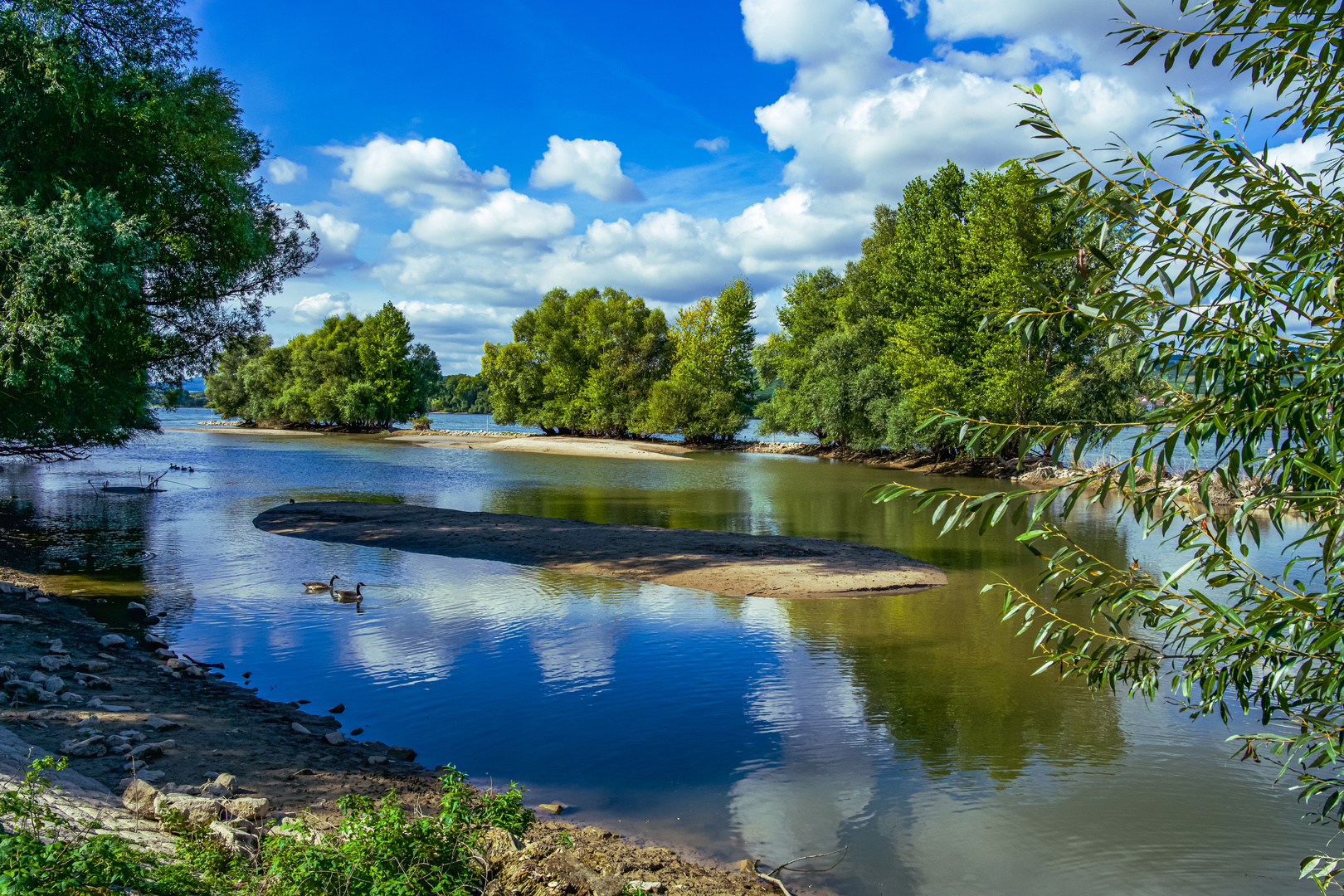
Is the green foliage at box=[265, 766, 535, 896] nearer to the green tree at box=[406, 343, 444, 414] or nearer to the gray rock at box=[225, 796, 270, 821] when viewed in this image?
the gray rock at box=[225, 796, 270, 821]

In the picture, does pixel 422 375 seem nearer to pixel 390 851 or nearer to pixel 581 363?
pixel 581 363

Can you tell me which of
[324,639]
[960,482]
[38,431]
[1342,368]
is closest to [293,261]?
[38,431]

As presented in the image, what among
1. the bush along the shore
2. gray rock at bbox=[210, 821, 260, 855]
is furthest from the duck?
gray rock at bbox=[210, 821, 260, 855]

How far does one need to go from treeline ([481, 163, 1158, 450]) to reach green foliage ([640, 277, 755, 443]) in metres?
0.17

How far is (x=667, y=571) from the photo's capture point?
19.6 m

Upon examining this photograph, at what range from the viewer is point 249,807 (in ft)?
20.8

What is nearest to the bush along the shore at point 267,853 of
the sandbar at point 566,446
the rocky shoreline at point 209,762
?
the rocky shoreline at point 209,762

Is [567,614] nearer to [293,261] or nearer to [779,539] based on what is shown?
[779,539]

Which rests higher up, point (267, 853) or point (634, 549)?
point (267, 853)

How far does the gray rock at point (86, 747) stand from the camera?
24.3 feet

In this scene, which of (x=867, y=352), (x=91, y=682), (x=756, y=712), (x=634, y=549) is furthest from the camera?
(x=867, y=352)

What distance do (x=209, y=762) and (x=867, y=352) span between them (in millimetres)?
55050

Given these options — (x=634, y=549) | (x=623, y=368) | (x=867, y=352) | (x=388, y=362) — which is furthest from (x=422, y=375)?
(x=634, y=549)

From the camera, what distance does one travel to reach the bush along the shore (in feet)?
13.3
